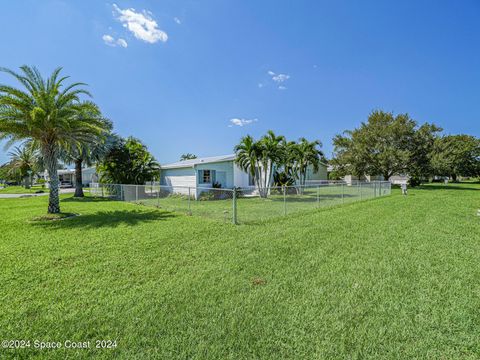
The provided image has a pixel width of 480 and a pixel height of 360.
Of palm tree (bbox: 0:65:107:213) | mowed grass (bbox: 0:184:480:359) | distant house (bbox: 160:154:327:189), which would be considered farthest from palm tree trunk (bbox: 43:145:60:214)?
distant house (bbox: 160:154:327:189)

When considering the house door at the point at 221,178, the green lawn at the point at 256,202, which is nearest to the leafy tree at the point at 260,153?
the green lawn at the point at 256,202

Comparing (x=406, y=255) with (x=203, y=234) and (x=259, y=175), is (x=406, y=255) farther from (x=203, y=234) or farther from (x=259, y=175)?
(x=259, y=175)

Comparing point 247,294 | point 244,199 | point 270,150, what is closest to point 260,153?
point 270,150

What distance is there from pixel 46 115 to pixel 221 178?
12.5m

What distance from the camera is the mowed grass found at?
2.41 meters

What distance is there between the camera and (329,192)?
16.0 metres

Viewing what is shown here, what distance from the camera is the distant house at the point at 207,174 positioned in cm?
1881

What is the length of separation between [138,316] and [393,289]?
144 inches

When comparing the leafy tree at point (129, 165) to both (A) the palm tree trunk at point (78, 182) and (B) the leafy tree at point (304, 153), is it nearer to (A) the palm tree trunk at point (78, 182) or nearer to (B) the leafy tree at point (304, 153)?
(A) the palm tree trunk at point (78, 182)

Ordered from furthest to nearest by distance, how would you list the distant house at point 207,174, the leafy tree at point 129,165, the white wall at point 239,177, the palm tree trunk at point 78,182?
the leafy tree at point 129,165 → the white wall at point 239,177 → the palm tree trunk at point 78,182 → the distant house at point 207,174

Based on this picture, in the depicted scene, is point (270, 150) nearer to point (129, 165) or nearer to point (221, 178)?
point (221, 178)

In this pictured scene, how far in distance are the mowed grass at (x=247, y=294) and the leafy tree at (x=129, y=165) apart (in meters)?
15.3

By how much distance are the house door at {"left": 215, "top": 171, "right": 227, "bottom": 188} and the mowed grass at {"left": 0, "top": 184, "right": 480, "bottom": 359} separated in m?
13.4

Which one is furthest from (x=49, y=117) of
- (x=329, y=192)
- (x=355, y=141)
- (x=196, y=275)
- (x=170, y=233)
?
(x=355, y=141)
